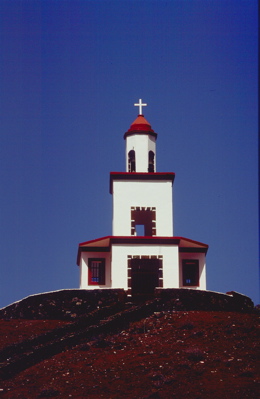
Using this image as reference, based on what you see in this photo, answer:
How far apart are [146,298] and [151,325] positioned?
418 centimetres

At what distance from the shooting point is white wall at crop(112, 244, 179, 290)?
5341cm

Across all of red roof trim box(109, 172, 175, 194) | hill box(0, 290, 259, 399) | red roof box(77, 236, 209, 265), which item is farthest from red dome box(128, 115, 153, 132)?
hill box(0, 290, 259, 399)

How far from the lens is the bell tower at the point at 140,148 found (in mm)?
57969

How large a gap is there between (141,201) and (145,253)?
4.00 m

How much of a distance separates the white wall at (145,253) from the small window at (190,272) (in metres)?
1.66

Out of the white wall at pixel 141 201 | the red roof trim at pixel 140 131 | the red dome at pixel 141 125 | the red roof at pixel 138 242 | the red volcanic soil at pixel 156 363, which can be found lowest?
the red volcanic soil at pixel 156 363

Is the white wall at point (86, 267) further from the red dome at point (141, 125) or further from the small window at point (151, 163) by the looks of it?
the red dome at point (141, 125)

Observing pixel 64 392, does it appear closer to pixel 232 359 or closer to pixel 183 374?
pixel 183 374

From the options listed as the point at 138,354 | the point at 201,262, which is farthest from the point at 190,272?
the point at 138,354

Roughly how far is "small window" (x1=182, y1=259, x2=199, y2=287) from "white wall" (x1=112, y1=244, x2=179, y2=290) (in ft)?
5.45

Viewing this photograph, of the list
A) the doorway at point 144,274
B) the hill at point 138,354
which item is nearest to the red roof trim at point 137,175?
the doorway at point 144,274

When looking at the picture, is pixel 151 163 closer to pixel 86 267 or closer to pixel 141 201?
pixel 141 201

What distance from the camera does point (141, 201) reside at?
56688mm

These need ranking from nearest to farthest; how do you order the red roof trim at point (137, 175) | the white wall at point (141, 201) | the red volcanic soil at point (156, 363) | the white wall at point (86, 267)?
the red volcanic soil at point (156, 363) → the white wall at point (86, 267) → the white wall at point (141, 201) → the red roof trim at point (137, 175)
